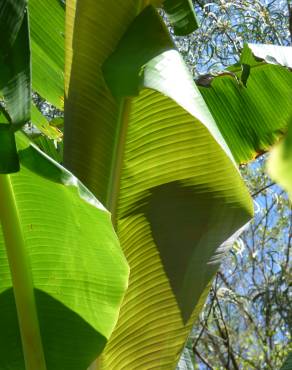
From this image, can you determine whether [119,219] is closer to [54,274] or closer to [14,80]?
[54,274]

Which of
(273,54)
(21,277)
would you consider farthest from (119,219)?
(273,54)

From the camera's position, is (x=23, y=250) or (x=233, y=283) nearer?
(x=23, y=250)

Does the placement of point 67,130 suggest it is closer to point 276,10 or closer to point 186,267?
point 186,267

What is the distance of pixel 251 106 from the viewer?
5.70 ft

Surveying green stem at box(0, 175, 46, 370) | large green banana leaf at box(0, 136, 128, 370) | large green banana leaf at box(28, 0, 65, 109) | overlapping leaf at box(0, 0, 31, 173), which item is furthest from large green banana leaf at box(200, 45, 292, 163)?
overlapping leaf at box(0, 0, 31, 173)

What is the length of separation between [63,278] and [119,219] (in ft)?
0.56

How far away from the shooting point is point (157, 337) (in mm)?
1479

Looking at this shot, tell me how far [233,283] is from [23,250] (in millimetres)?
4239

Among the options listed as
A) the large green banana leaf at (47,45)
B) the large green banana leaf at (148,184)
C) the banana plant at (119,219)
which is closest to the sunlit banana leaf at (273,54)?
the banana plant at (119,219)

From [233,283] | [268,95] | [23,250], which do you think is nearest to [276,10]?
[233,283]

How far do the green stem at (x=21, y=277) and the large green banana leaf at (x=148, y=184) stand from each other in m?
0.26

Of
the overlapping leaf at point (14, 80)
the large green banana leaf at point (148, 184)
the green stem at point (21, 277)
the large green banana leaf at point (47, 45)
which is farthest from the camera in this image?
the large green banana leaf at point (47, 45)

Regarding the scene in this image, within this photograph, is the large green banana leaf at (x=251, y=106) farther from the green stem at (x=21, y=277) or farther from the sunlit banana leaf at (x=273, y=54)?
the green stem at (x=21, y=277)

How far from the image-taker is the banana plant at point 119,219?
4.27ft
